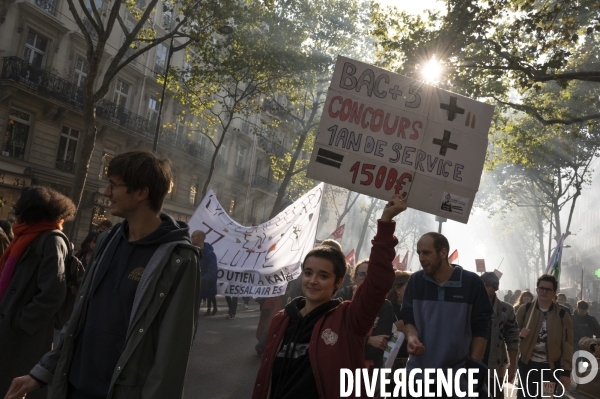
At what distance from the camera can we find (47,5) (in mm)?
24172

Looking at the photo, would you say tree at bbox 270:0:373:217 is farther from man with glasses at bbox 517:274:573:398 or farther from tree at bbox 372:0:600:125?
man with glasses at bbox 517:274:573:398

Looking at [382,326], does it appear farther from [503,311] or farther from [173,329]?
[173,329]

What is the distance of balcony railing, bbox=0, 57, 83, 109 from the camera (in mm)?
22250

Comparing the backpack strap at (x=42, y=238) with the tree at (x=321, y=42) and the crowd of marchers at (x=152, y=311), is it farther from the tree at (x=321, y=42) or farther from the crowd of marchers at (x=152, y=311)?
the tree at (x=321, y=42)

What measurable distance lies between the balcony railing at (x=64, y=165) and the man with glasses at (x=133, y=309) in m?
24.8

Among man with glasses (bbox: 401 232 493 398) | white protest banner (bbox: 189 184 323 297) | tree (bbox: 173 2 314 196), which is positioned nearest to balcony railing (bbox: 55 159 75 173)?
tree (bbox: 173 2 314 196)

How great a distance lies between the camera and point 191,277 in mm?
2643

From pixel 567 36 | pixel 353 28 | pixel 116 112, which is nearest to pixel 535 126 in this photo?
pixel 353 28

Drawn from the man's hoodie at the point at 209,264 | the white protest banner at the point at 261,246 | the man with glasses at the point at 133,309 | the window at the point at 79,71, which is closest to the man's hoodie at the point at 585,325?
the white protest banner at the point at 261,246

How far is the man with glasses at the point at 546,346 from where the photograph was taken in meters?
7.14

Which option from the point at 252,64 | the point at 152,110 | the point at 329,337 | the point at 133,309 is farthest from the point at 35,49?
the point at 329,337

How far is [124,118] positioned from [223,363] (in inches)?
925

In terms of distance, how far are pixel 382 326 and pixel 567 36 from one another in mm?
7292

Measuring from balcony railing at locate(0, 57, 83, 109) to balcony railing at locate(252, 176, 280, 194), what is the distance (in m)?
22.1
